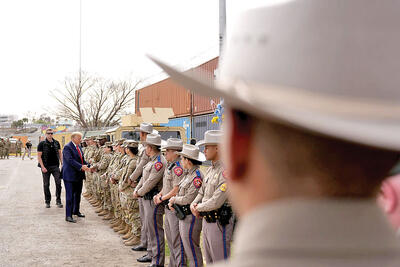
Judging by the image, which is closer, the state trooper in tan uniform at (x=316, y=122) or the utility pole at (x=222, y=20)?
the state trooper in tan uniform at (x=316, y=122)

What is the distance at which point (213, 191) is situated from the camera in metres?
4.29

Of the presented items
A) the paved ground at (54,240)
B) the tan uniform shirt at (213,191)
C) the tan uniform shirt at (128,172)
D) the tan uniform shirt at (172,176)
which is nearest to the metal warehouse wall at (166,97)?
the paved ground at (54,240)

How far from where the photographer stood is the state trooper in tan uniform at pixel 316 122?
0.75 m

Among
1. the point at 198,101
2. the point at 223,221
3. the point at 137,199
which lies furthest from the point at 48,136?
the point at 198,101

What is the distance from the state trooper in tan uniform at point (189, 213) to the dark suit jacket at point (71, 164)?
4.74 m

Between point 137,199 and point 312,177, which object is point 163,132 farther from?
point 312,177

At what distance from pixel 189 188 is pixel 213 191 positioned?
585 millimetres

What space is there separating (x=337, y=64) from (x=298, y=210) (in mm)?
263

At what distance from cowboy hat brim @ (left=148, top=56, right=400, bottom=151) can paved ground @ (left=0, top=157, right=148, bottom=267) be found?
5.63 metres

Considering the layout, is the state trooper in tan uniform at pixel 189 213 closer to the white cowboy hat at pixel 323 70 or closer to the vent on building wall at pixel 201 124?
the white cowboy hat at pixel 323 70

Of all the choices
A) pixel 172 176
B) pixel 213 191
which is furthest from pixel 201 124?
pixel 213 191

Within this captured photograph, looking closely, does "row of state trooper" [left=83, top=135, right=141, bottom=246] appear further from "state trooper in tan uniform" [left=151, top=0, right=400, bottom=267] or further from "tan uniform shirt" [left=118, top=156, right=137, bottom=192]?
"state trooper in tan uniform" [left=151, top=0, right=400, bottom=267]

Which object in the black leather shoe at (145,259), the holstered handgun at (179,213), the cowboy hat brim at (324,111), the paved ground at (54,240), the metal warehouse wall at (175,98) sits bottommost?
the paved ground at (54,240)

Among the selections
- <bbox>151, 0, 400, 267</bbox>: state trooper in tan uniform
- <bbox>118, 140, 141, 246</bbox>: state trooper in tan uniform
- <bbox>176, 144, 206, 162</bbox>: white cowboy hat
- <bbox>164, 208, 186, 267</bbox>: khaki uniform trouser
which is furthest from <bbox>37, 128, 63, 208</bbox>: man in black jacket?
<bbox>151, 0, 400, 267</bbox>: state trooper in tan uniform
